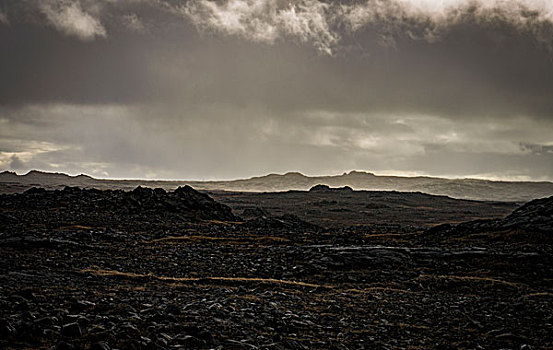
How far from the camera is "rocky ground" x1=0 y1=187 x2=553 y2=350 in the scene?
1171cm

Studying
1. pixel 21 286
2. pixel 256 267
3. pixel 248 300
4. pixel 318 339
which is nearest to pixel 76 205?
pixel 256 267

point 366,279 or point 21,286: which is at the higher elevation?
point 21,286

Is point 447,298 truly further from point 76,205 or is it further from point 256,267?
point 76,205

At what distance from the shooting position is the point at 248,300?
662 inches

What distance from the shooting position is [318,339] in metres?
12.7

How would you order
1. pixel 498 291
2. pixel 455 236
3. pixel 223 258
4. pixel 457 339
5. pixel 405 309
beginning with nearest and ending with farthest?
1. pixel 457 339
2. pixel 405 309
3. pixel 498 291
4. pixel 223 258
5. pixel 455 236

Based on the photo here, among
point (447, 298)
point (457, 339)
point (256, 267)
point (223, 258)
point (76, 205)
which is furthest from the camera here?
point (76, 205)

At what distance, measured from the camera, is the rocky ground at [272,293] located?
38.4 feet

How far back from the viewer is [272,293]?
19000 mm

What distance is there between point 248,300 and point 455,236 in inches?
1360

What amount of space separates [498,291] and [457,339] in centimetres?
997

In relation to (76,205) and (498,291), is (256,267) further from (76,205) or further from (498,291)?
(76,205)

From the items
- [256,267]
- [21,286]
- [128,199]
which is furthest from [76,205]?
[21,286]

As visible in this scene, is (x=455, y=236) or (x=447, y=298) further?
(x=455, y=236)
